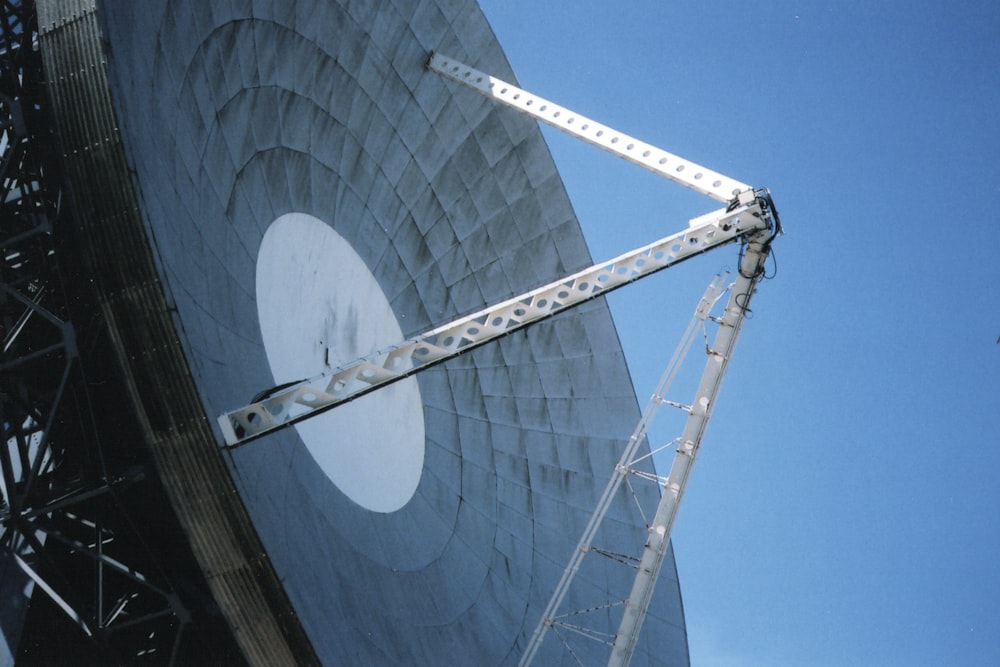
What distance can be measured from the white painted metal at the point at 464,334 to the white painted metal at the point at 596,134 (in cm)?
88

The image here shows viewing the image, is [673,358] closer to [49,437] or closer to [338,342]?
[338,342]

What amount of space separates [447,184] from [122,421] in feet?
39.6

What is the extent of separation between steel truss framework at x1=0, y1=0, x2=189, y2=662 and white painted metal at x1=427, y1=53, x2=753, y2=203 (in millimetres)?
10794

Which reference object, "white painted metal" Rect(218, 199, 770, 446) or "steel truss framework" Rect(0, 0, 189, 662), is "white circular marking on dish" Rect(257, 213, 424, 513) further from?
"steel truss framework" Rect(0, 0, 189, 662)

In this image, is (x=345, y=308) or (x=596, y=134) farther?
(x=596, y=134)

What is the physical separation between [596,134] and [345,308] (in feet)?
21.9

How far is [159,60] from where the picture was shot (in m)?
16.4

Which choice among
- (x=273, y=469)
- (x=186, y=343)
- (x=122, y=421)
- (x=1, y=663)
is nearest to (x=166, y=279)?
(x=186, y=343)

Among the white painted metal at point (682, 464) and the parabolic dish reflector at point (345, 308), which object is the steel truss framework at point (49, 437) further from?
the white painted metal at point (682, 464)

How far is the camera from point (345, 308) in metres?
23.2

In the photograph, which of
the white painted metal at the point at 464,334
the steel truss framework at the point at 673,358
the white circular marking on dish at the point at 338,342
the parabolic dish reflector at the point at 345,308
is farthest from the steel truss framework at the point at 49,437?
the steel truss framework at the point at 673,358

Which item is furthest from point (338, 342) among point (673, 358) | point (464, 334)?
point (673, 358)

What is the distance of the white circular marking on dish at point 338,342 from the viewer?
66.5 ft

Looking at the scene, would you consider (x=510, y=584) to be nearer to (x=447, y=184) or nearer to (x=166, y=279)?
(x=447, y=184)
